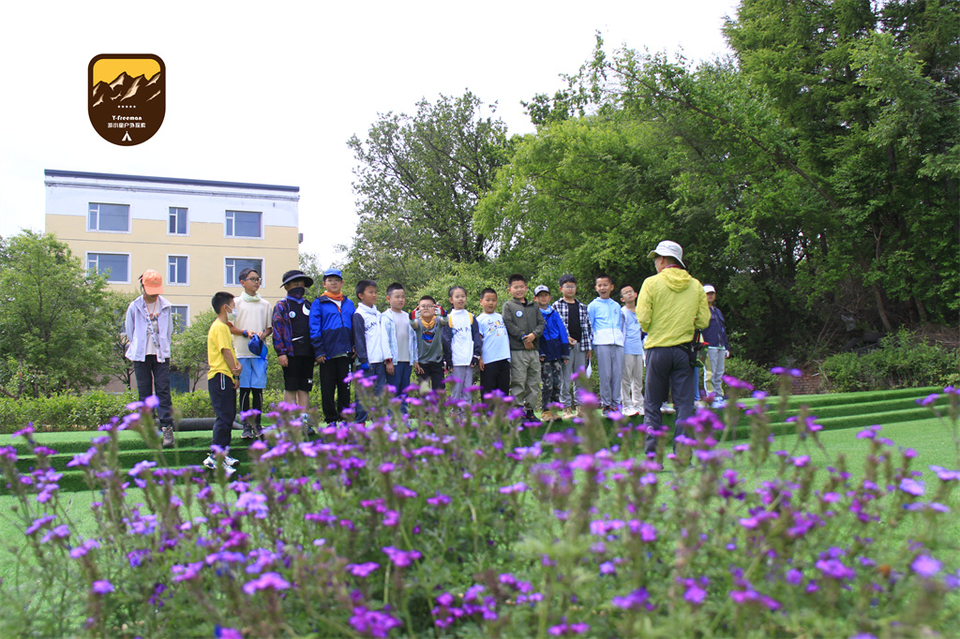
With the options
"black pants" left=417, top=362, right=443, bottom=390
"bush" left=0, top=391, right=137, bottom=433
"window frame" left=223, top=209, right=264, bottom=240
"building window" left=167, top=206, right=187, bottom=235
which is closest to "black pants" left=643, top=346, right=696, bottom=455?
"black pants" left=417, top=362, right=443, bottom=390

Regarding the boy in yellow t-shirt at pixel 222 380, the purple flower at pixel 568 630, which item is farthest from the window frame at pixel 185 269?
the purple flower at pixel 568 630

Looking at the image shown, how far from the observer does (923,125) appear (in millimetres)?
16484

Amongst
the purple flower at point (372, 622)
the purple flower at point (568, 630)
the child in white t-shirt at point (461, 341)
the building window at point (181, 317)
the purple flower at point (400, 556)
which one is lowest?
the purple flower at point (568, 630)

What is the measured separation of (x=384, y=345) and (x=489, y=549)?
4660mm

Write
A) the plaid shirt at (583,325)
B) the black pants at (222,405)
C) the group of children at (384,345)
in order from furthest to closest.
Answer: the plaid shirt at (583,325)
the group of children at (384,345)
the black pants at (222,405)

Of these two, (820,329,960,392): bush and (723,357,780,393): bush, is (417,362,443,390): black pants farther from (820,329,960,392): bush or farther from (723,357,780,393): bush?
(820,329,960,392): bush

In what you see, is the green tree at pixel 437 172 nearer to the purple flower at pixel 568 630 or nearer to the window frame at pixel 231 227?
the window frame at pixel 231 227

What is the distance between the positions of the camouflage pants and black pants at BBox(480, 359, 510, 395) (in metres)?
0.80

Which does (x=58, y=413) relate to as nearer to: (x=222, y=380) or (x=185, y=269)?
(x=222, y=380)

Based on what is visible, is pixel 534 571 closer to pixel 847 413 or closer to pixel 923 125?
pixel 847 413

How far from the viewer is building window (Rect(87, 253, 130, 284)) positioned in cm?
3462

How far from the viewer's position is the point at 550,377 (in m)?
8.42

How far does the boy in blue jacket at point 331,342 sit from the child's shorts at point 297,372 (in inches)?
6.9

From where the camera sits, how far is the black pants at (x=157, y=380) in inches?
253
